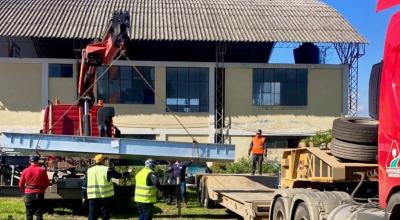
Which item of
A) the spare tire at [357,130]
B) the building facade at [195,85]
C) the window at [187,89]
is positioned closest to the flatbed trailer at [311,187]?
the spare tire at [357,130]

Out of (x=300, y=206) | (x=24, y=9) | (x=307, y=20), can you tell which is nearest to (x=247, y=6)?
(x=307, y=20)

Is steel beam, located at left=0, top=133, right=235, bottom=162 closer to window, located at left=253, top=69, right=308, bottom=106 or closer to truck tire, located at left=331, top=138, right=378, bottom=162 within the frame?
truck tire, located at left=331, top=138, right=378, bottom=162

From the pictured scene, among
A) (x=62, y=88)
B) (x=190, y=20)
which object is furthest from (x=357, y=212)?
(x=190, y=20)

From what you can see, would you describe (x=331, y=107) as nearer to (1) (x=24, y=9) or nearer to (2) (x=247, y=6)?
(2) (x=247, y=6)

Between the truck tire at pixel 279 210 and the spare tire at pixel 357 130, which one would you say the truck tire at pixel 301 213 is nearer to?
the truck tire at pixel 279 210

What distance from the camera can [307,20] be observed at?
36.0 meters

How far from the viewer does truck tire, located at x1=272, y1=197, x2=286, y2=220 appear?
31.4 ft

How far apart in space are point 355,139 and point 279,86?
26360mm

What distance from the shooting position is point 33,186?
1288cm

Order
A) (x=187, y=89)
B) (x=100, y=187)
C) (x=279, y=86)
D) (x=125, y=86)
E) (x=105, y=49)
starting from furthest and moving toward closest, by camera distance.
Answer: (x=279, y=86), (x=187, y=89), (x=125, y=86), (x=105, y=49), (x=100, y=187)

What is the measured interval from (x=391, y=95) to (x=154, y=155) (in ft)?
26.9

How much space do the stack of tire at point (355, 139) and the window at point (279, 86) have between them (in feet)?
84.4

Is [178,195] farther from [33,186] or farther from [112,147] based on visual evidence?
[33,186]

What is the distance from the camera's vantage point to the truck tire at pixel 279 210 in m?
9.58
